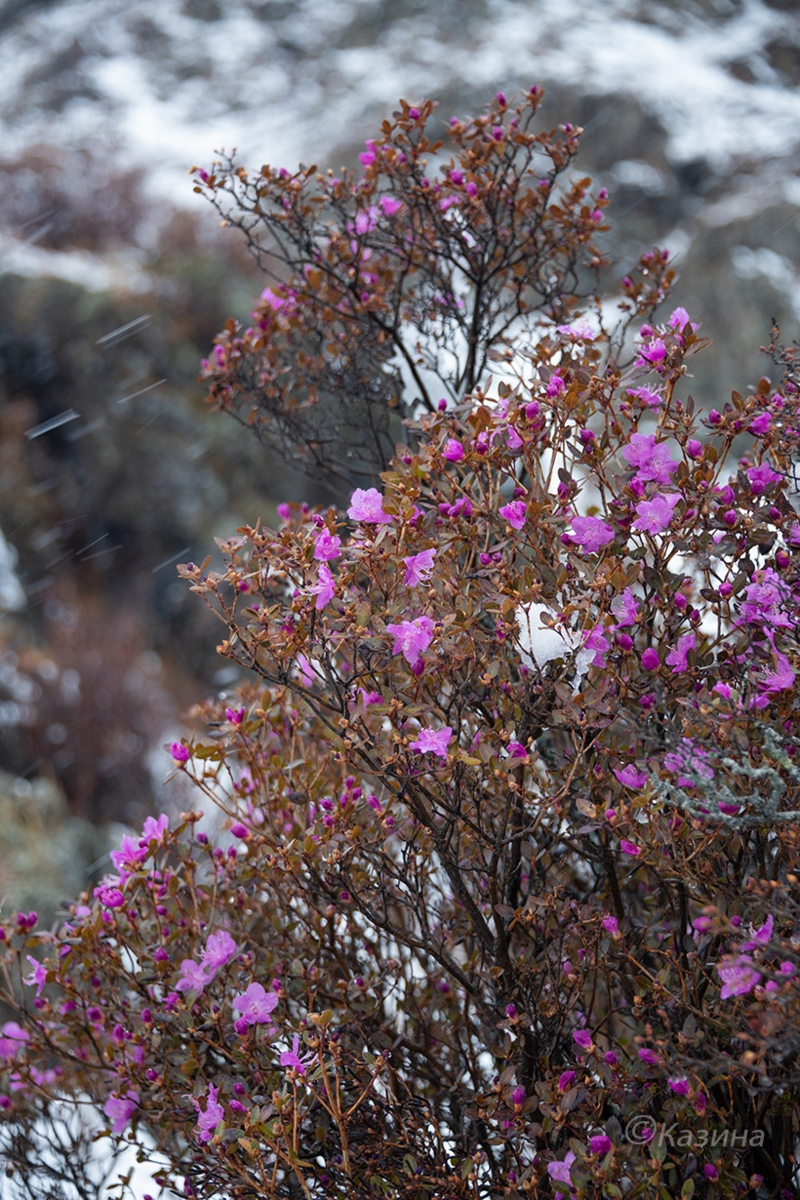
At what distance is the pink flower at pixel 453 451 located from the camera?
118cm

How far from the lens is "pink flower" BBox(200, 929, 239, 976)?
1.26 m

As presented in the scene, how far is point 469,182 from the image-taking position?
1702mm

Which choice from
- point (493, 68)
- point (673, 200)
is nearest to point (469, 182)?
point (673, 200)

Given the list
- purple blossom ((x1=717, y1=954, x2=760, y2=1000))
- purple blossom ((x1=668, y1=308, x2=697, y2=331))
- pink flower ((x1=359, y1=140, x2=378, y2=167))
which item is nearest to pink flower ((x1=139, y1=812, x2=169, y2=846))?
purple blossom ((x1=717, y1=954, x2=760, y2=1000))

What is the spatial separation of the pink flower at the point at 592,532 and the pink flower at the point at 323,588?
0.33 metres

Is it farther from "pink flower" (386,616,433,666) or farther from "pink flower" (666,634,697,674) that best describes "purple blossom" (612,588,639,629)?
"pink flower" (386,616,433,666)

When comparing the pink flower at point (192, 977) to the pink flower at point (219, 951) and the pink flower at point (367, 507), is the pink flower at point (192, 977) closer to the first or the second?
the pink flower at point (219, 951)

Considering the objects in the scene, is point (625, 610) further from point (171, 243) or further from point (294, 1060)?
point (171, 243)

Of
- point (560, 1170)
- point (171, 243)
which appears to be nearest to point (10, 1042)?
point (560, 1170)

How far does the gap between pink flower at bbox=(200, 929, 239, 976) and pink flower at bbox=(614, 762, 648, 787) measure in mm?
606

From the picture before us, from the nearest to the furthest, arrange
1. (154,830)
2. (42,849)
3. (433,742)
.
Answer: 1. (433,742)
2. (154,830)
3. (42,849)

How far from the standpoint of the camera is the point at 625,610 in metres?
1.13

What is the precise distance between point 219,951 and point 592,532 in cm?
79

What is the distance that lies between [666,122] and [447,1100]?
42.9ft
